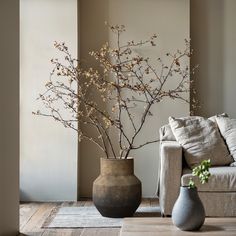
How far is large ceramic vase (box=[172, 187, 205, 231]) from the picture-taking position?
7.62 ft

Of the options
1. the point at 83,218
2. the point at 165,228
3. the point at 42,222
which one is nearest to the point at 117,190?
the point at 83,218

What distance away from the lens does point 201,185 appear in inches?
144

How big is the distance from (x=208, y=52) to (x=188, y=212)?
117 inches

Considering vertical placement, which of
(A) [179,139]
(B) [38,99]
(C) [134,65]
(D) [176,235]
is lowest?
(D) [176,235]

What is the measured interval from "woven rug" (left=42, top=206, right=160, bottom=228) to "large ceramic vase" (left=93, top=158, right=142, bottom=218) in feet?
0.29

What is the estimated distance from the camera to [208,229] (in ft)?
7.75

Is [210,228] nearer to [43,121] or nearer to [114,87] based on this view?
[114,87]

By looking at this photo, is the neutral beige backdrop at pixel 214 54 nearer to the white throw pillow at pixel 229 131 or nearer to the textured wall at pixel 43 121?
the white throw pillow at pixel 229 131

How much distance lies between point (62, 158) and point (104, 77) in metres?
0.97
